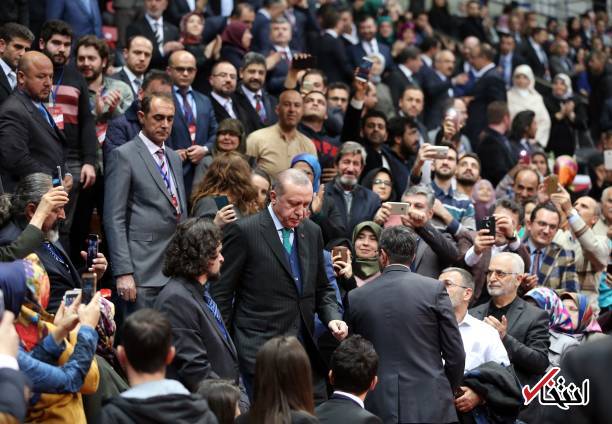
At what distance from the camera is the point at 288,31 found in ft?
39.9

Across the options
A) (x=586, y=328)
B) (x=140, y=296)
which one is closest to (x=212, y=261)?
(x=140, y=296)

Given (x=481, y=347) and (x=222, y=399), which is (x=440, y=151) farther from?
(x=222, y=399)

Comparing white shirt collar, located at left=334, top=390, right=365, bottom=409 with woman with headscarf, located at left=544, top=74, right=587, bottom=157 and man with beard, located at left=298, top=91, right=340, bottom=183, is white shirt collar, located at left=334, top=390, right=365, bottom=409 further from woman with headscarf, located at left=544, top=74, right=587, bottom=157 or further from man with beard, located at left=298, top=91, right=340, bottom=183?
woman with headscarf, located at left=544, top=74, right=587, bottom=157

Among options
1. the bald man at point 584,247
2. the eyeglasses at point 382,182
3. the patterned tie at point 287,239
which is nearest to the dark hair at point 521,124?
the bald man at point 584,247

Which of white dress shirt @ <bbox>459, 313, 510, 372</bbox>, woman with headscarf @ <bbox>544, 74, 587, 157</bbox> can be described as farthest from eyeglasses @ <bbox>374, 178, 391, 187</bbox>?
woman with headscarf @ <bbox>544, 74, 587, 157</bbox>

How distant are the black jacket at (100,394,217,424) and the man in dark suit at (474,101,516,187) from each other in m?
7.95

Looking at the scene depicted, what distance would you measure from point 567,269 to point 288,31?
454 centimetres

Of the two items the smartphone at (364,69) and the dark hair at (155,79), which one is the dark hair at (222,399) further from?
the smartphone at (364,69)

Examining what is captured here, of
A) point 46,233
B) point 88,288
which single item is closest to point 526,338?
point 46,233

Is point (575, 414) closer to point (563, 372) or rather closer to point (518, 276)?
point (563, 372)

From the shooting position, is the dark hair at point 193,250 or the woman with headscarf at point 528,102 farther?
the woman with headscarf at point 528,102

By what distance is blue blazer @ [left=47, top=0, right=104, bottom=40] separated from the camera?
10.2 m

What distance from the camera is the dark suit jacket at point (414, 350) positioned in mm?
5914

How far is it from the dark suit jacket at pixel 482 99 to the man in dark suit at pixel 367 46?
115 cm
